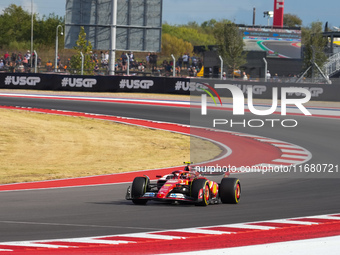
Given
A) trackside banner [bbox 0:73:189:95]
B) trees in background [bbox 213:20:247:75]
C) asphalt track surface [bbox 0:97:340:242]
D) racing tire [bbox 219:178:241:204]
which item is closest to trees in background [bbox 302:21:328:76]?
trees in background [bbox 213:20:247:75]

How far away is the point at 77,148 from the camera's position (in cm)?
1981

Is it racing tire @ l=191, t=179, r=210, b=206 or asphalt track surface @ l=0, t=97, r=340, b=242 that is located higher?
racing tire @ l=191, t=179, r=210, b=206

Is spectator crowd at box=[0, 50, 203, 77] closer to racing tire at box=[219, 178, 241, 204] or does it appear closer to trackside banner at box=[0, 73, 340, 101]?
trackside banner at box=[0, 73, 340, 101]

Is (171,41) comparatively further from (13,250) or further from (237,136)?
(13,250)

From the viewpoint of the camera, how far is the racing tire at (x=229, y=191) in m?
10.6

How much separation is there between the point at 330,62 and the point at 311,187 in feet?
132

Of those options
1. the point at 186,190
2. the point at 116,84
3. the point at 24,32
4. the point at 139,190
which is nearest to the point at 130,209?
the point at 139,190

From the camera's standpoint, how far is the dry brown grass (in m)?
15.8

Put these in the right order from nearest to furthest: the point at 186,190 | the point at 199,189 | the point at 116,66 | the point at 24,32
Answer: the point at 199,189 < the point at 186,190 < the point at 116,66 < the point at 24,32

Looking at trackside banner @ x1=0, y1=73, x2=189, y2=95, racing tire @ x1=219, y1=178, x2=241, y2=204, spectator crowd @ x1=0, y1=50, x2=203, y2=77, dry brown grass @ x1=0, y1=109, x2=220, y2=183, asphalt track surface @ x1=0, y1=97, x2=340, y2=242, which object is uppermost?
spectator crowd @ x1=0, y1=50, x2=203, y2=77

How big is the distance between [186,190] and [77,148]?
9940 mm

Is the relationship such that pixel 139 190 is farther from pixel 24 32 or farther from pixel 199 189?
pixel 24 32

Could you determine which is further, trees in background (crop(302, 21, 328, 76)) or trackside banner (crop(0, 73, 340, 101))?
trees in background (crop(302, 21, 328, 76))

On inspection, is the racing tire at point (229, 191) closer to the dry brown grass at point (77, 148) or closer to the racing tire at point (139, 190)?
the racing tire at point (139, 190)
